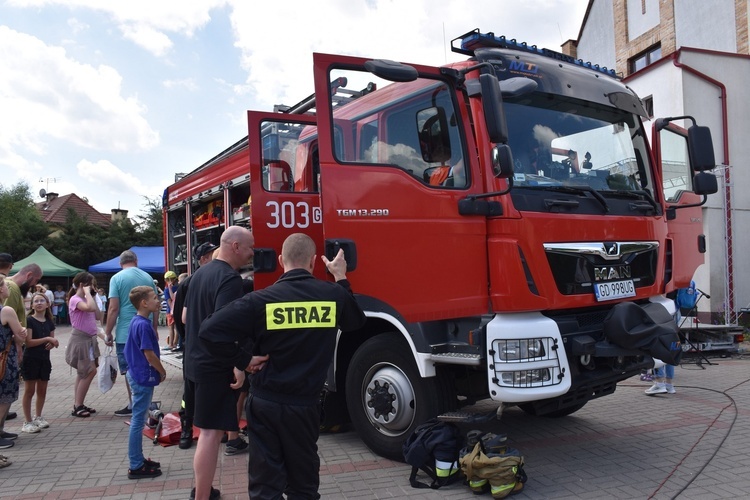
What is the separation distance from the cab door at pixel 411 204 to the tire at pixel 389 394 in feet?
1.53

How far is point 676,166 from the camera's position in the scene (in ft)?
20.1

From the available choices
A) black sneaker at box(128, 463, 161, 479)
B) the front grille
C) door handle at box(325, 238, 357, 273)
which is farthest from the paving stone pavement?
door handle at box(325, 238, 357, 273)

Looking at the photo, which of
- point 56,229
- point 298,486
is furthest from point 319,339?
point 56,229

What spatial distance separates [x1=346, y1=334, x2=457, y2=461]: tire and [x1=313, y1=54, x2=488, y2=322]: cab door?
47 cm

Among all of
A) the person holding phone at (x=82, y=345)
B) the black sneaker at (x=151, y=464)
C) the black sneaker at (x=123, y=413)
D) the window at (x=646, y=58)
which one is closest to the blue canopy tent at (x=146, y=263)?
the person holding phone at (x=82, y=345)

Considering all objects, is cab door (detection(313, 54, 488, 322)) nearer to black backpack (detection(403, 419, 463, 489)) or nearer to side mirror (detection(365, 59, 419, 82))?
side mirror (detection(365, 59, 419, 82))

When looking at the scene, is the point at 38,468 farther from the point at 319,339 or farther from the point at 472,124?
the point at 472,124

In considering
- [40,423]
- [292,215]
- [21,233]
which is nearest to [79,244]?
[21,233]

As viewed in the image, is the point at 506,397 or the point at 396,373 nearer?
the point at 506,397

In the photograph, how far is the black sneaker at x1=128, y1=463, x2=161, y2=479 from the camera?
14.7 ft

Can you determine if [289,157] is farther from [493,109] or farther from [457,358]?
[457,358]

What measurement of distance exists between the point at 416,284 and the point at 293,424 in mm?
1709

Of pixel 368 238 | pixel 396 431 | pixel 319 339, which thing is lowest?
pixel 396 431

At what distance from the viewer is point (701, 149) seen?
5199mm
